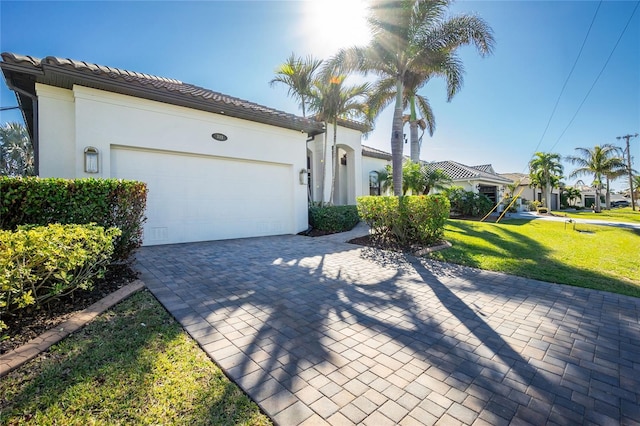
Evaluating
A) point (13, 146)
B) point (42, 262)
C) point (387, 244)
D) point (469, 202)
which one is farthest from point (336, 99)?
point (13, 146)

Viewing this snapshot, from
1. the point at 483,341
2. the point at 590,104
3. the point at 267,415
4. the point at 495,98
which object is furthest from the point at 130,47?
the point at 590,104

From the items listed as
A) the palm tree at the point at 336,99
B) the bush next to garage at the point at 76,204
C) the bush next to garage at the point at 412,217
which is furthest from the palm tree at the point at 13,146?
the bush next to garage at the point at 412,217

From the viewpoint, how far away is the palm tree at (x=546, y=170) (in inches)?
1211

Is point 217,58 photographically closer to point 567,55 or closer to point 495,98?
point 495,98

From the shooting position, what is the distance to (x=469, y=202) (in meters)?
20.7

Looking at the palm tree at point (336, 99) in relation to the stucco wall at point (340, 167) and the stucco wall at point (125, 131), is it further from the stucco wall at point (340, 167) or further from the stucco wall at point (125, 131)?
the stucco wall at point (125, 131)

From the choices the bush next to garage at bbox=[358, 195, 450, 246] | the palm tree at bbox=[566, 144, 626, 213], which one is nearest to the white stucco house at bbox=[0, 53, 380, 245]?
the bush next to garage at bbox=[358, 195, 450, 246]

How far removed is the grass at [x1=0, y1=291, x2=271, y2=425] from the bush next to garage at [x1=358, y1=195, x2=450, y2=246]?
6.65 meters

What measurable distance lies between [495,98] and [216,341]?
57.1 feet

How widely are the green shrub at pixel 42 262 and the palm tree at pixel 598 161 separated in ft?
152

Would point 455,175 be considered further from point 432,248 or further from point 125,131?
point 125,131

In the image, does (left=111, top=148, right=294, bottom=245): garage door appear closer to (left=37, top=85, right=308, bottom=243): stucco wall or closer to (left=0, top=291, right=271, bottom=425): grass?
(left=37, top=85, right=308, bottom=243): stucco wall

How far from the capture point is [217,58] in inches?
396

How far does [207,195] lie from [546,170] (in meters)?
36.3
